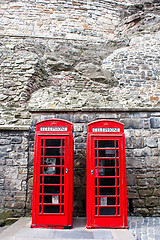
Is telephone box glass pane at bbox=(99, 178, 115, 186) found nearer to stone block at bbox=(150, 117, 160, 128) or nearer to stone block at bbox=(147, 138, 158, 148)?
stone block at bbox=(147, 138, 158, 148)

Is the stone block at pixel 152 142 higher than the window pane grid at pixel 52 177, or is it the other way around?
the stone block at pixel 152 142

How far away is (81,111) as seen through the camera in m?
5.25

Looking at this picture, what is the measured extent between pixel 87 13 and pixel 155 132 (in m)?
8.46

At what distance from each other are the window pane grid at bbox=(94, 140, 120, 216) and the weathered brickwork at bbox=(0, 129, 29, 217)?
2067 mm

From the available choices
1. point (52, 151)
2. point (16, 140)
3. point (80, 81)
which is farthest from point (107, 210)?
point (80, 81)

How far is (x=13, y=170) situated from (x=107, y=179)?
2.55 meters

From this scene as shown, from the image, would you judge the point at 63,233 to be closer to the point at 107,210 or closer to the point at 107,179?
the point at 107,210

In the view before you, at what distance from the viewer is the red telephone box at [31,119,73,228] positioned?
3869 mm

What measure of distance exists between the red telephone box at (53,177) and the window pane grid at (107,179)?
1.86 ft

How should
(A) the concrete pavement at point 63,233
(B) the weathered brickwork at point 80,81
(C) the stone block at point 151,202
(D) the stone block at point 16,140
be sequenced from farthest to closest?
(D) the stone block at point 16,140 → (B) the weathered brickwork at point 80,81 → (C) the stone block at point 151,202 → (A) the concrete pavement at point 63,233

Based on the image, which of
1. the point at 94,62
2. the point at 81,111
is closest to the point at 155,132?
the point at 81,111

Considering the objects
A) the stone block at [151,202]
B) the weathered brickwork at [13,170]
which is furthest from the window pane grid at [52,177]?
the stone block at [151,202]

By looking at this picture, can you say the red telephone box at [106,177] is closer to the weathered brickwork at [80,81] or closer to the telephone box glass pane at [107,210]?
the telephone box glass pane at [107,210]

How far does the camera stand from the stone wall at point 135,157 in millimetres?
4820
